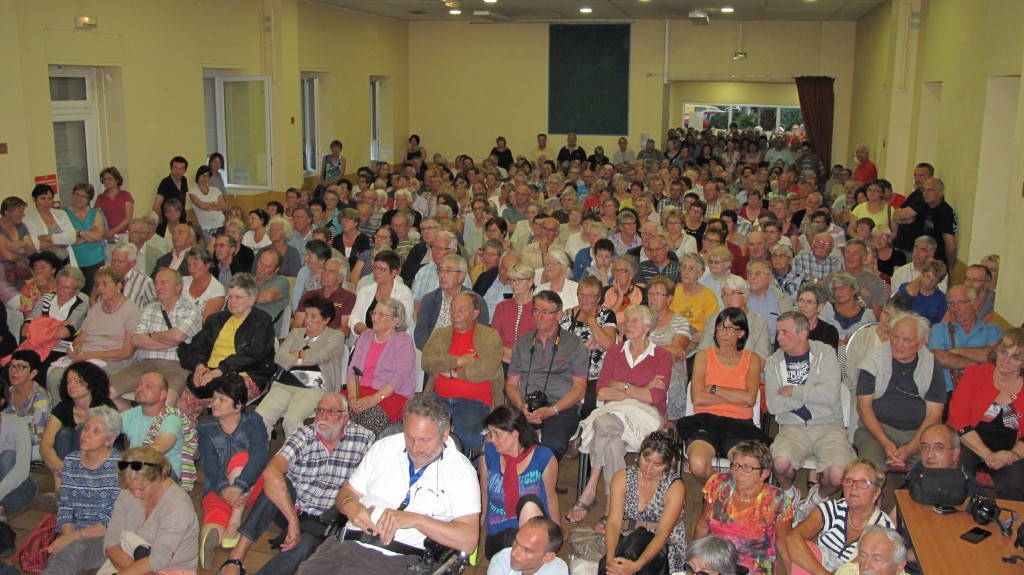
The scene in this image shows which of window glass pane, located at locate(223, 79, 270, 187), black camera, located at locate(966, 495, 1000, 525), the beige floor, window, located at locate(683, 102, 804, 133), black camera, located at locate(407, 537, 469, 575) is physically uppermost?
window, located at locate(683, 102, 804, 133)

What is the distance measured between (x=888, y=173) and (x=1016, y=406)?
7.35 m

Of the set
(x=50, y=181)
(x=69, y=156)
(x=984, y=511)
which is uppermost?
(x=69, y=156)

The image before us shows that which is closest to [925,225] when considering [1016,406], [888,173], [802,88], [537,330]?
[888,173]

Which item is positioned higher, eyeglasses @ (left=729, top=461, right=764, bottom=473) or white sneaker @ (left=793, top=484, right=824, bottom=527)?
eyeglasses @ (left=729, top=461, right=764, bottom=473)

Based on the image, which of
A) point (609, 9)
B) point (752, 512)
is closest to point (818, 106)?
point (609, 9)

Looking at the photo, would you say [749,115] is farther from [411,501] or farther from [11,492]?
[411,501]

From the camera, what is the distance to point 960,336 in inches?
218

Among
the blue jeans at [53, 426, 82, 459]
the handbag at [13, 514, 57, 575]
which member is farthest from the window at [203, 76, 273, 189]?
the handbag at [13, 514, 57, 575]

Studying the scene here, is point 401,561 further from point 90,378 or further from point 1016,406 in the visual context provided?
point 1016,406

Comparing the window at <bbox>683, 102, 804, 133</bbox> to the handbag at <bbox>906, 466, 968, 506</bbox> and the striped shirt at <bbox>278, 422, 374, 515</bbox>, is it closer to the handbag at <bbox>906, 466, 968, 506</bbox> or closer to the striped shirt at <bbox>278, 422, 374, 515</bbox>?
the handbag at <bbox>906, 466, 968, 506</bbox>

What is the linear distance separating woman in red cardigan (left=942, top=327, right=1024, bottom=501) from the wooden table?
22.9 inches

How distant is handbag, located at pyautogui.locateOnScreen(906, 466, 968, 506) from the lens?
3.96 m

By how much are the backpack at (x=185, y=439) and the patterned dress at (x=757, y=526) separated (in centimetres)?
278

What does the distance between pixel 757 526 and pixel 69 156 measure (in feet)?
26.5
